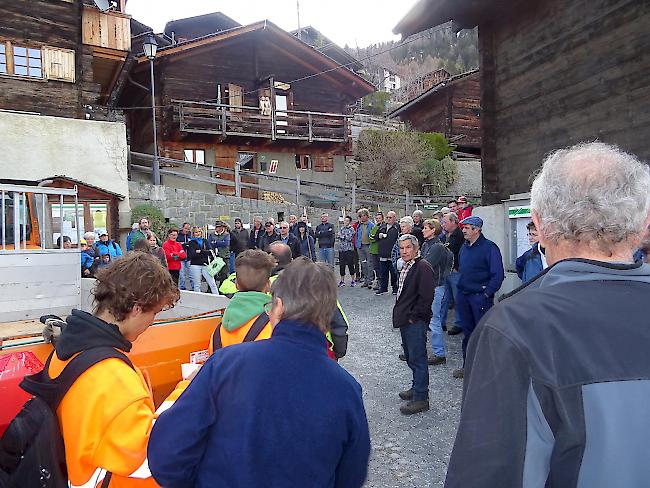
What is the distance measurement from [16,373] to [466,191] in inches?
1028

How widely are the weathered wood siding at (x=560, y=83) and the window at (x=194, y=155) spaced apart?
1624cm

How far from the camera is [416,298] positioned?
4871 mm

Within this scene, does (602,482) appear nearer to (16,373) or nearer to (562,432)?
(562,432)

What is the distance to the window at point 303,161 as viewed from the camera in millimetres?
24906

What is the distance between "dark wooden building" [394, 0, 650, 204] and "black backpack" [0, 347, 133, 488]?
22.6 feet

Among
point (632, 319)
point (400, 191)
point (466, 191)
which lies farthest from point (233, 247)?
point (466, 191)

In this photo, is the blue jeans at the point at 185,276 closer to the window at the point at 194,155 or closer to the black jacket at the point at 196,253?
the black jacket at the point at 196,253

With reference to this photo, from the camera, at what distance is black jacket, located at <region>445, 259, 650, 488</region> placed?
1.08 m

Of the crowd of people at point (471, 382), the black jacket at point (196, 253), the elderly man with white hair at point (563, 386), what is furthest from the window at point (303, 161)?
the elderly man with white hair at point (563, 386)

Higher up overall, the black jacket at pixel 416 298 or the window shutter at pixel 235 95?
the window shutter at pixel 235 95

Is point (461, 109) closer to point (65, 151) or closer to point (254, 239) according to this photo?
point (254, 239)

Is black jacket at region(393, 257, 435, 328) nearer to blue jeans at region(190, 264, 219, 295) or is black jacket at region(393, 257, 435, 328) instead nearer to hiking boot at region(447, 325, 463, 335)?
hiking boot at region(447, 325, 463, 335)

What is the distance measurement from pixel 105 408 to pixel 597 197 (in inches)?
63.4

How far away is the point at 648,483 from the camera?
1089mm
